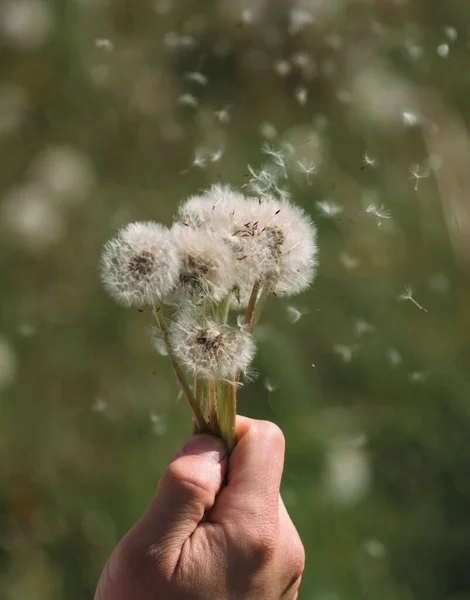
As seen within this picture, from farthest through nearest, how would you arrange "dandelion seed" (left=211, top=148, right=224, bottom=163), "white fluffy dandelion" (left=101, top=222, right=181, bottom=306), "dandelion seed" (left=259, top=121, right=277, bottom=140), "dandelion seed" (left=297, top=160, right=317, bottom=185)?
"dandelion seed" (left=259, top=121, right=277, bottom=140) → "dandelion seed" (left=211, top=148, right=224, bottom=163) → "dandelion seed" (left=297, top=160, right=317, bottom=185) → "white fluffy dandelion" (left=101, top=222, right=181, bottom=306)

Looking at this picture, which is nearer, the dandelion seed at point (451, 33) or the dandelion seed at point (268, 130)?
the dandelion seed at point (451, 33)

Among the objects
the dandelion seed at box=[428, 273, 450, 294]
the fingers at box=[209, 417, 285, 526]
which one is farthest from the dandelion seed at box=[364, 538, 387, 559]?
the fingers at box=[209, 417, 285, 526]

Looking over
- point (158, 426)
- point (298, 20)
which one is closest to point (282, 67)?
point (298, 20)

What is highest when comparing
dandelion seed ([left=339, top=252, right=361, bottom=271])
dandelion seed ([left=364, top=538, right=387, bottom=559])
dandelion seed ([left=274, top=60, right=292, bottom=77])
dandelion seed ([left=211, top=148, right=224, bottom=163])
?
dandelion seed ([left=274, top=60, right=292, bottom=77])

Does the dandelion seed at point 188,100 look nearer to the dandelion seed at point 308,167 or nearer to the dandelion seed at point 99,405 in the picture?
the dandelion seed at point 308,167

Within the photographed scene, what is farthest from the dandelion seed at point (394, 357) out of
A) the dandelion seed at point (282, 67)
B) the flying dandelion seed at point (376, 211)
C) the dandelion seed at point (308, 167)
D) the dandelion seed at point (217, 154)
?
the dandelion seed at point (282, 67)

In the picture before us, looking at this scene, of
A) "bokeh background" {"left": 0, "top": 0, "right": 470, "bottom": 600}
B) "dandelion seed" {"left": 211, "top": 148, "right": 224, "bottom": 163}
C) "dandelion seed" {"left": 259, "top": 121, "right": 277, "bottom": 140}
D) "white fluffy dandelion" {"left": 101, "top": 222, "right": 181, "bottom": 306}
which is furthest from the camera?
"dandelion seed" {"left": 259, "top": 121, "right": 277, "bottom": 140}

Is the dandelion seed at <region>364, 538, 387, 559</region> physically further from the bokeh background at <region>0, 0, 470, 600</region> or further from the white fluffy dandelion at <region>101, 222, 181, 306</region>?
the white fluffy dandelion at <region>101, 222, 181, 306</region>

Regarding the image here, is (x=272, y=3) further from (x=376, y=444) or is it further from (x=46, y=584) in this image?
(x=46, y=584)
